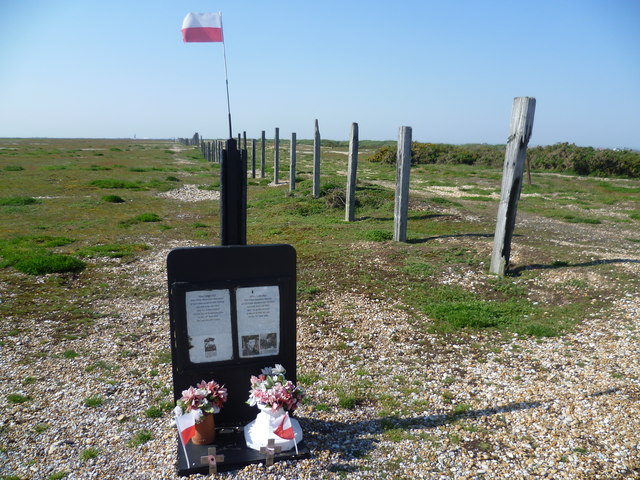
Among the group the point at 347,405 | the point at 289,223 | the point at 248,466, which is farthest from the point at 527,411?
the point at 289,223

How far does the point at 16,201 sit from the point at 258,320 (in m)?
18.2

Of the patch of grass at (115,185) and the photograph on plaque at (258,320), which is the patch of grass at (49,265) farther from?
the patch of grass at (115,185)

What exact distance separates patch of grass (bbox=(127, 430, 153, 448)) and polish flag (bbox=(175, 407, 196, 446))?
1.45 feet

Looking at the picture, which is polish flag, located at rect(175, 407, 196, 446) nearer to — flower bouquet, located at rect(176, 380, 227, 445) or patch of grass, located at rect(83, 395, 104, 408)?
flower bouquet, located at rect(176, 380, 227, 445)

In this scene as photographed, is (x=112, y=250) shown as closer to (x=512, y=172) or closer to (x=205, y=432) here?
(x=205, y=432)

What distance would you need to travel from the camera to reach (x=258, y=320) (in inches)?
177

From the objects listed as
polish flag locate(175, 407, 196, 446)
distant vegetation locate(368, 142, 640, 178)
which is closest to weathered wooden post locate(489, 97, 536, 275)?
polish flag locate(175, 407, 196, 446)

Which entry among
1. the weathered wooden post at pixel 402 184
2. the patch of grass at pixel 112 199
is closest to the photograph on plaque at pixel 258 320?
the weathered wooden post at pixel 402 184

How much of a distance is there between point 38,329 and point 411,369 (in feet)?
17.9

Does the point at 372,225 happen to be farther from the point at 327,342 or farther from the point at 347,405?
the point at 347,405

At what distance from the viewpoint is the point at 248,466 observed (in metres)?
4.03

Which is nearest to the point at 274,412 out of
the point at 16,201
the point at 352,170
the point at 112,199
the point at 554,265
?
the point at 554,265

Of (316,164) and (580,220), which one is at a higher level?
(316,164)

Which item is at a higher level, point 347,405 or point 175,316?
point 175,316
